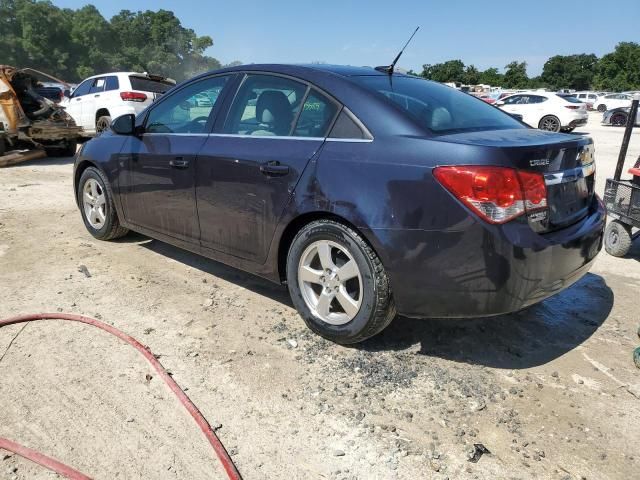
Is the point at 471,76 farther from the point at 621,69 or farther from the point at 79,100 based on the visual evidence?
the point at 79,100

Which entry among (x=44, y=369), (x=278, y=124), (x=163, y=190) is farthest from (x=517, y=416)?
(x=163, y=190)

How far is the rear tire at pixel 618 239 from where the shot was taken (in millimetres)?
4887

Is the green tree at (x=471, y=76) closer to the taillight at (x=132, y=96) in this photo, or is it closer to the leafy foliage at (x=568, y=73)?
the leafy foliage at (x=568, y=73)

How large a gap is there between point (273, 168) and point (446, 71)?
317 feet

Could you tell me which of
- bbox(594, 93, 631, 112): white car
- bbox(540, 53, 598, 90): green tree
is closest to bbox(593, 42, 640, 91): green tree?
bbox(540, 53, 598, 90): green tree

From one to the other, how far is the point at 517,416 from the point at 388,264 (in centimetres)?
98

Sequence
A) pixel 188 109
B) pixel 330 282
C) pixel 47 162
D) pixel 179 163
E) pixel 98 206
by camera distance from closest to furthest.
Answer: pixel 330 282 < pixel 179 163 < pixel 188 109 < pixel 98 206 < pixel 47 162

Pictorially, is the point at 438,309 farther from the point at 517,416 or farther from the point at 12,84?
the point at 12,84

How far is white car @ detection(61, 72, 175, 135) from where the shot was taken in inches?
455

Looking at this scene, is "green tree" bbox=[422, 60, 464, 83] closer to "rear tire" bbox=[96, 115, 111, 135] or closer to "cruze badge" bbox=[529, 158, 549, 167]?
"rear tire" bbox=[96, 115, 111, 135]

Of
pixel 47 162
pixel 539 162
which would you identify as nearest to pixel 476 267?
pixel 539 162

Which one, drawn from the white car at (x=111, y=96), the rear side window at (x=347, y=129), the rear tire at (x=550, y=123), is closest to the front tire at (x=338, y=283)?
the rear side window at (x=347, y=129)

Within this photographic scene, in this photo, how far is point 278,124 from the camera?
10.8 feet

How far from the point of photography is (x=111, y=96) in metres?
11.8
